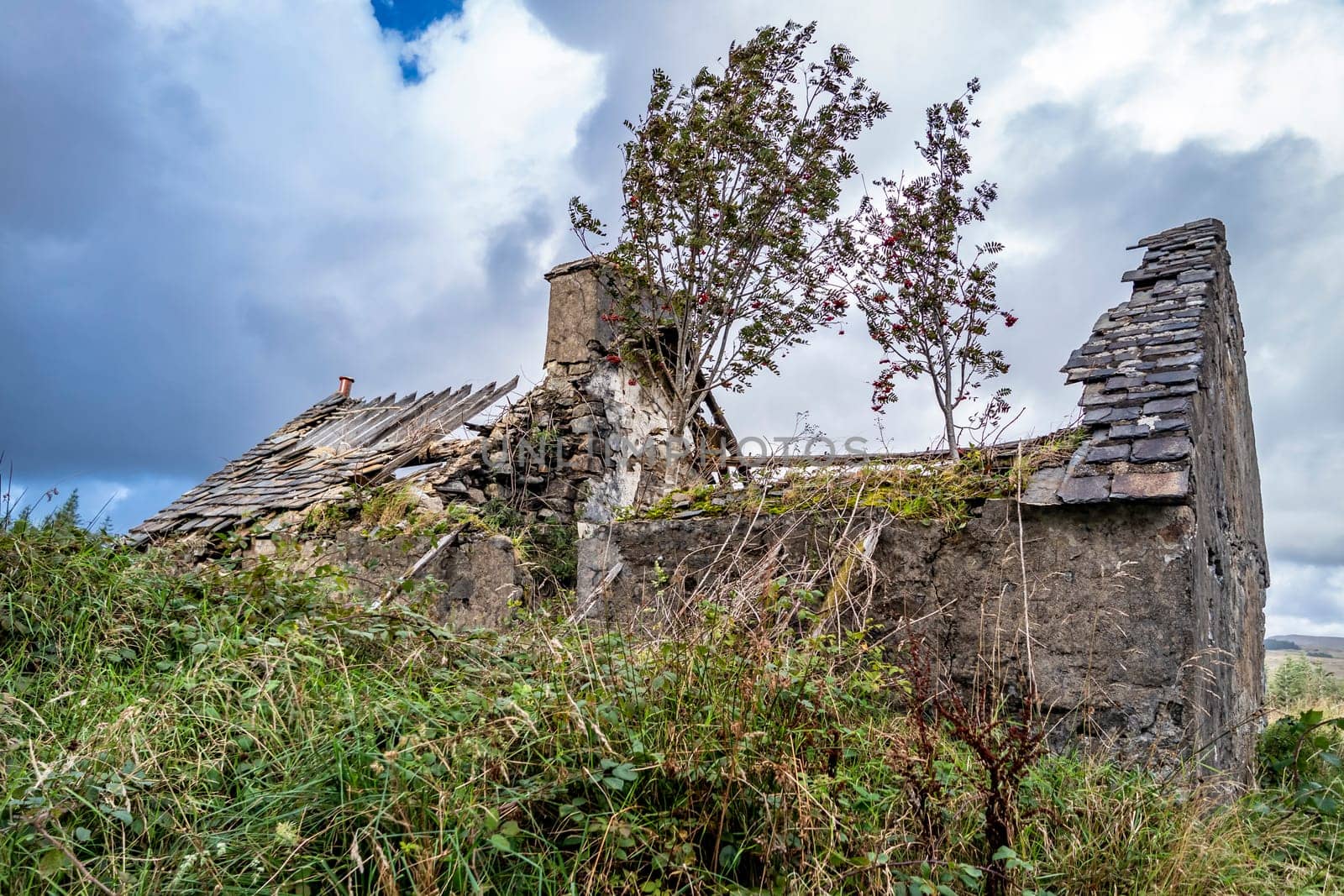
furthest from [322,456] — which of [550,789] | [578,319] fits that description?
[550,789]

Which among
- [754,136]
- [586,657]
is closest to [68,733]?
[586,657]

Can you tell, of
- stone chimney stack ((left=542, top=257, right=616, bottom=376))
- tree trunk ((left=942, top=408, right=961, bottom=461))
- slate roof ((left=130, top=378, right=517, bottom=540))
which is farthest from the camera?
stone chimney stack ((left=542, top=257, right=616, bottom=376))

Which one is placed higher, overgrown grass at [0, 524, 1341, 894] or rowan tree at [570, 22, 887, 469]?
rowan tree at [570, 22, 887, 469]

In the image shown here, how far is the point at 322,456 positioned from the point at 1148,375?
34.2ft

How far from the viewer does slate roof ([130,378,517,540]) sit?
406 inches

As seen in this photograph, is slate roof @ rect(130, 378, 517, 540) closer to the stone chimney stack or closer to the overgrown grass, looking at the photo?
the stone chimney stack

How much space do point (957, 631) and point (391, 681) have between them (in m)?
2.93

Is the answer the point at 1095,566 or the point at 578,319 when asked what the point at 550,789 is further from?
the point at 578,319

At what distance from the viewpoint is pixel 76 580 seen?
14.8 ft

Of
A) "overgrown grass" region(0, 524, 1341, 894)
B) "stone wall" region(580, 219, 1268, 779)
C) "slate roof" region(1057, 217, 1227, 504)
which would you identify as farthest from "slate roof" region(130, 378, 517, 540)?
"slate roof" region(1057, 217, 1227, 504)

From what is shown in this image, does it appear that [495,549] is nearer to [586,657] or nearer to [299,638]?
[299,638]

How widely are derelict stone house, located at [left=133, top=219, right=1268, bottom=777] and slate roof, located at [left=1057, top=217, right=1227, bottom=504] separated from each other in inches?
0.5

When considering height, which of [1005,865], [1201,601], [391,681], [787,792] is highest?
[1201,601]

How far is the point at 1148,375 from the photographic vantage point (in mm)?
5195
